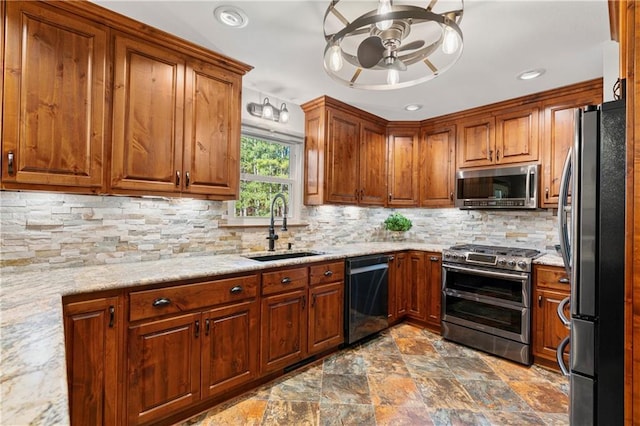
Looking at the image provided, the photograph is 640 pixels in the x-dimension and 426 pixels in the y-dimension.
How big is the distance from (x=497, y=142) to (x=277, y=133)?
7.86ft

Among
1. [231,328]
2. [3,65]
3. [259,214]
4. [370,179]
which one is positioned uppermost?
[3,65]

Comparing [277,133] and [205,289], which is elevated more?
[277,133]

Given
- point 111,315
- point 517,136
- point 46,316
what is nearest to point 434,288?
point 517,136

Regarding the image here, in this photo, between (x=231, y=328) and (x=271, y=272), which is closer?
(x=231, y=328)

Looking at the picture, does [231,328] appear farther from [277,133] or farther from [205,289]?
[277,133]

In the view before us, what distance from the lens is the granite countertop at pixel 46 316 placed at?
55 cm

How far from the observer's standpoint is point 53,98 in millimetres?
1706

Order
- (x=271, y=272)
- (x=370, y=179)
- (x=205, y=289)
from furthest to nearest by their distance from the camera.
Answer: (x=370, y=179)
(x=271, y=272)
(x=205, y=289)

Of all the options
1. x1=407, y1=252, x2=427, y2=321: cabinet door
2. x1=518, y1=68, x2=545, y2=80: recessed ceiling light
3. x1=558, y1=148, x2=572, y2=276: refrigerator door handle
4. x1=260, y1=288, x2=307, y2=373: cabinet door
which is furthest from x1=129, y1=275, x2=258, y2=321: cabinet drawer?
x1=518, y1=68, x2=545, y2=80: recessed ceiling light

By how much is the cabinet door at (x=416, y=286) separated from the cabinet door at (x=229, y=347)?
204 centimetres

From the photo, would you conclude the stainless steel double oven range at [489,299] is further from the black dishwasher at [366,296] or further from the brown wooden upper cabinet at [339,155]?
the brown wooden upper cabinet at [339,155]

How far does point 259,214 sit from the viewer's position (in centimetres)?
313

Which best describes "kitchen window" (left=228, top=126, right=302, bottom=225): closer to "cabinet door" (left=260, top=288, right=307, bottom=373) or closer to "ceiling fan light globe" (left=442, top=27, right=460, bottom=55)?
"cabinet door" (left=260, top=288, right=307, bottom=373)

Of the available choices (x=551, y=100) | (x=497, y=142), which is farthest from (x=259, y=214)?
(x=551, y=100)
